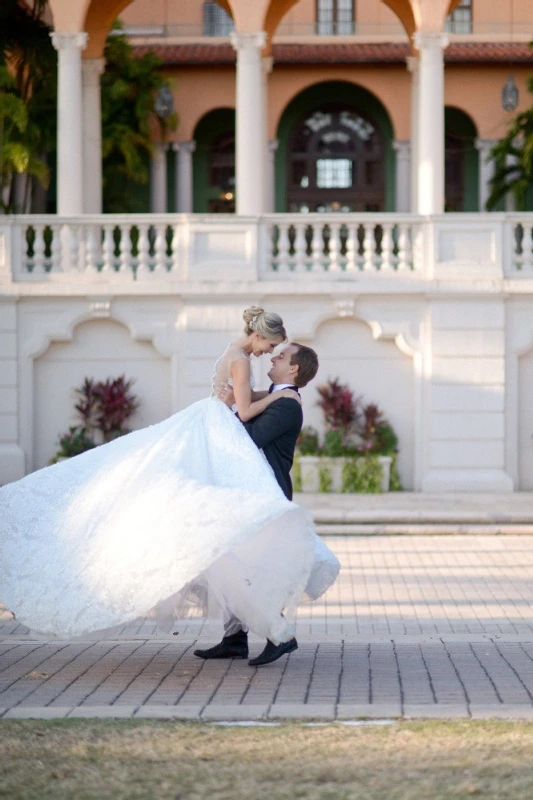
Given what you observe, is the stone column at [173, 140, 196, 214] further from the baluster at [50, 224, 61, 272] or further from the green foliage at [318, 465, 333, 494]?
the green foliage at [318, 465, 333, 494]

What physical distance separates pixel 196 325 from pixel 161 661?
13.5 m

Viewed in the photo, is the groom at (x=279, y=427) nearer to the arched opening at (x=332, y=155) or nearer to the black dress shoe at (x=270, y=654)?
the black dress shoe at (x=270, y=654)

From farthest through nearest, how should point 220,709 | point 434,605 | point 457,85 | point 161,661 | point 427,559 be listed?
point 457,85 → point 427,559 → point 434,605 → point 161,661 → point 220,709

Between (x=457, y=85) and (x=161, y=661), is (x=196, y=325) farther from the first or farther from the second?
(x=457, y=85)

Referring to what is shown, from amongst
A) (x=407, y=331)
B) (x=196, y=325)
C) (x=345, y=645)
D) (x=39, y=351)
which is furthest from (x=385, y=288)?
(x=345, y=645)

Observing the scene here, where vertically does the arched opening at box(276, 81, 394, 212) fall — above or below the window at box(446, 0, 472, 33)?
below

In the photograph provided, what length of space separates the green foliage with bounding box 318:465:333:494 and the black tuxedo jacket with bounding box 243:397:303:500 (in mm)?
12335

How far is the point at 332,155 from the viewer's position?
3691 cm

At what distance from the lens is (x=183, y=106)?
117 ft

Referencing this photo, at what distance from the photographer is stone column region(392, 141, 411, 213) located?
1399 inches

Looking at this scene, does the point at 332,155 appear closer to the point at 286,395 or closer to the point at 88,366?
the point at 88,366

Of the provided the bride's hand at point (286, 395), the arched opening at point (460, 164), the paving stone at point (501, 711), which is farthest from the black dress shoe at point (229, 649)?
the arched opening at point (460, 164)

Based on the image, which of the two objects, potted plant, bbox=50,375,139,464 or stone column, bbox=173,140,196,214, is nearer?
potted plant, bbox=50,375,139,464

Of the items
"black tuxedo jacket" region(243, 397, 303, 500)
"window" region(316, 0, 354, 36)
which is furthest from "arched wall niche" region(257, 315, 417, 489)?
"window" region(316, 0, 354, 36)
